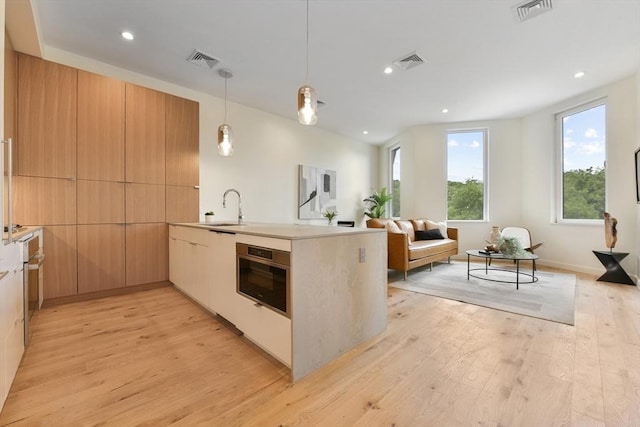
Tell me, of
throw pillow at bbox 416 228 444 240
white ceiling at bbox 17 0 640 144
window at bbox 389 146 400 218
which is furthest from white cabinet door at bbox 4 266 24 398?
window at bbox 389 146 400 218

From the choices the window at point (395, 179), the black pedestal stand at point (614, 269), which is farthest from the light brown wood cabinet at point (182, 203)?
the black pedestal stand at point (614, 269)

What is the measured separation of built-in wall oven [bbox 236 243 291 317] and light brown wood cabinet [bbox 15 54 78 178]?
237 centimetres

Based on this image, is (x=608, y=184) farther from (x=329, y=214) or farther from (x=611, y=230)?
(x=329, y=214)

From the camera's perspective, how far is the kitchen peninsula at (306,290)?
64.7 inches

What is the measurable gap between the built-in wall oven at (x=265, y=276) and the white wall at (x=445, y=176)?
4.97 meters

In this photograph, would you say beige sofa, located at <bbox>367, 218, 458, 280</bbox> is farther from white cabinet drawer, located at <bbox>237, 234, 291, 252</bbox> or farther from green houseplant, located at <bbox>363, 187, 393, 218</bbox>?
white cabinet drawer, located at <bbox>237, 234, 291, 252</bbox>

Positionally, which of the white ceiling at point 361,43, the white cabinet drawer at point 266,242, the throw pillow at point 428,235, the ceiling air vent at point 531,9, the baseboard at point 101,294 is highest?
the white ceiling at point 361,43

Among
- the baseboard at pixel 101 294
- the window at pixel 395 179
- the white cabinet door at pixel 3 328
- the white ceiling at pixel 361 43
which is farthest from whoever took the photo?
the window at pixel 395 179

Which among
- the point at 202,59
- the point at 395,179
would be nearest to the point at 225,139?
the point at 202,59

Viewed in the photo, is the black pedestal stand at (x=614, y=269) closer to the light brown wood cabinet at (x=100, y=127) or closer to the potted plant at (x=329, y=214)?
the potted plant at (x=329, y=214)

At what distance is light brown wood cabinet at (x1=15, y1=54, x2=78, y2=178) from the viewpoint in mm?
2672

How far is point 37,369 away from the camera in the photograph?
1.75 m

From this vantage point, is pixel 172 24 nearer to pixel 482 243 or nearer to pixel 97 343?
pixel 97 343

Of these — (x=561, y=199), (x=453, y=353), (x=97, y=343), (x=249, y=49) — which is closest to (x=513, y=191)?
(x=561, y=199)
